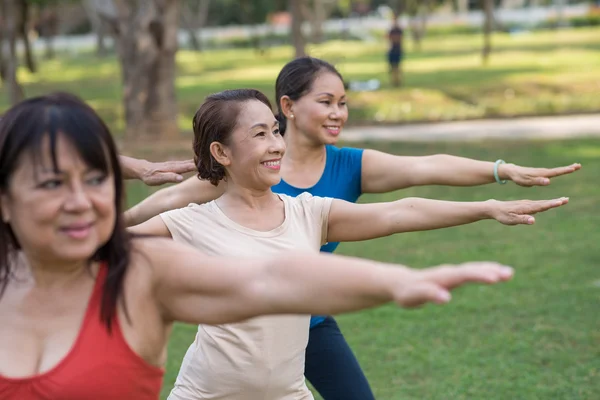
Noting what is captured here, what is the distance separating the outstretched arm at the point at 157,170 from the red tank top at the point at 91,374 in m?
2.24

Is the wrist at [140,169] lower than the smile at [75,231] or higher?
lower

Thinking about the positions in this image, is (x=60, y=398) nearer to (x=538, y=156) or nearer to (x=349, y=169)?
(x=349, y=169)

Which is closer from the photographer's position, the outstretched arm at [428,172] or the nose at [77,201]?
the nose at [77,201]

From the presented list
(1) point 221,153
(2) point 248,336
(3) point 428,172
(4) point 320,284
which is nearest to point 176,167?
(1) point 221,153

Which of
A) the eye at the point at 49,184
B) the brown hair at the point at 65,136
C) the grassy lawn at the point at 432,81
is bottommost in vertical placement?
the grassy lawn at the point at 432,81

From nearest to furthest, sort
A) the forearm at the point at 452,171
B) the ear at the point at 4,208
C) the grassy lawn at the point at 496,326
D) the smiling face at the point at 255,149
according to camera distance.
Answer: the ear at the point at 4,208, the smiling face at the point at 255,149, the forearm at the point at 452,171, the grassy lawn at the point at 496,326

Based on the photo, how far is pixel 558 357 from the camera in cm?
718

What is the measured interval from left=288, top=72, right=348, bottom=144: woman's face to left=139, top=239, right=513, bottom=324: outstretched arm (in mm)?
2738

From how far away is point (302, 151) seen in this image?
16.5ft

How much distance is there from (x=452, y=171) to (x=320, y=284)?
2.98 meters

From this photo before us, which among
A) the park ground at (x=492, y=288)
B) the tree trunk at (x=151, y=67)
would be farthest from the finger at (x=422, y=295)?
the tree trunk at (x=151, y=67)

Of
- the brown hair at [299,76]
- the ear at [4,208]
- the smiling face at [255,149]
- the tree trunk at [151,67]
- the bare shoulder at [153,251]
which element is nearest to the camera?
the ear at [4,208]

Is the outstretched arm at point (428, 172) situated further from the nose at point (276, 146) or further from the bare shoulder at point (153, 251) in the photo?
the bare shoulder at point (153, 251)

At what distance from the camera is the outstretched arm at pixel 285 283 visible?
2113 millimetres
